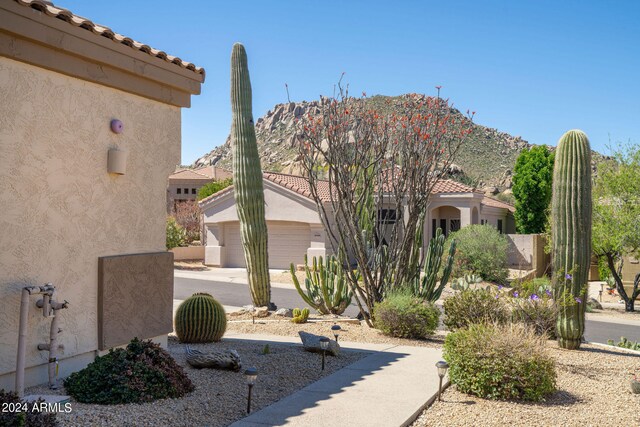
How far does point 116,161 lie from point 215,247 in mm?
25442

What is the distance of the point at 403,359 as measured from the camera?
971 cm

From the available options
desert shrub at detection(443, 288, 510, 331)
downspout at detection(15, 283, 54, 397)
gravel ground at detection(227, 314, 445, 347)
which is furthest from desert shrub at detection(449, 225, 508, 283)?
downspout at detection(15, 283, 54, 397)

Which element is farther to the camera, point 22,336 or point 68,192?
point 68,192

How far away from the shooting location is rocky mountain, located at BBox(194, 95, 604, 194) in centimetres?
6362

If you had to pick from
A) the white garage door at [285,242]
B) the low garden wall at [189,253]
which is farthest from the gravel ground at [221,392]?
the low garden wall at [189,253]

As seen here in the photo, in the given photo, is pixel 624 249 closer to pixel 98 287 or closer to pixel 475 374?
pixel 475 374

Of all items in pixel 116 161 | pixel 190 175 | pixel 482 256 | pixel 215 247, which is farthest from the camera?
pixel 190 175

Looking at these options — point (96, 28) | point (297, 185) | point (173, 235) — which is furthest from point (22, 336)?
point (173, 235)

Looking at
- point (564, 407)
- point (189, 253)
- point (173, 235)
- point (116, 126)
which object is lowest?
point (564, 407)

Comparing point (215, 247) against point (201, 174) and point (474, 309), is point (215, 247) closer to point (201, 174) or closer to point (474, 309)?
point (201, 174)

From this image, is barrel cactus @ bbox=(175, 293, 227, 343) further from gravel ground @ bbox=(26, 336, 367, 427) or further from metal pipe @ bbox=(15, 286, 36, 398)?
metal pipe @ bbox=(15, 286, 36, 398)

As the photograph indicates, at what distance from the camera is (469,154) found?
2793 inches

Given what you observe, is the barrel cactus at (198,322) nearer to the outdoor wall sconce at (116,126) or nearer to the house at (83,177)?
the house at (83,177)

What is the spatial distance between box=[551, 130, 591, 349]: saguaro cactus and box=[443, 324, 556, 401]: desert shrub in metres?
3.21
